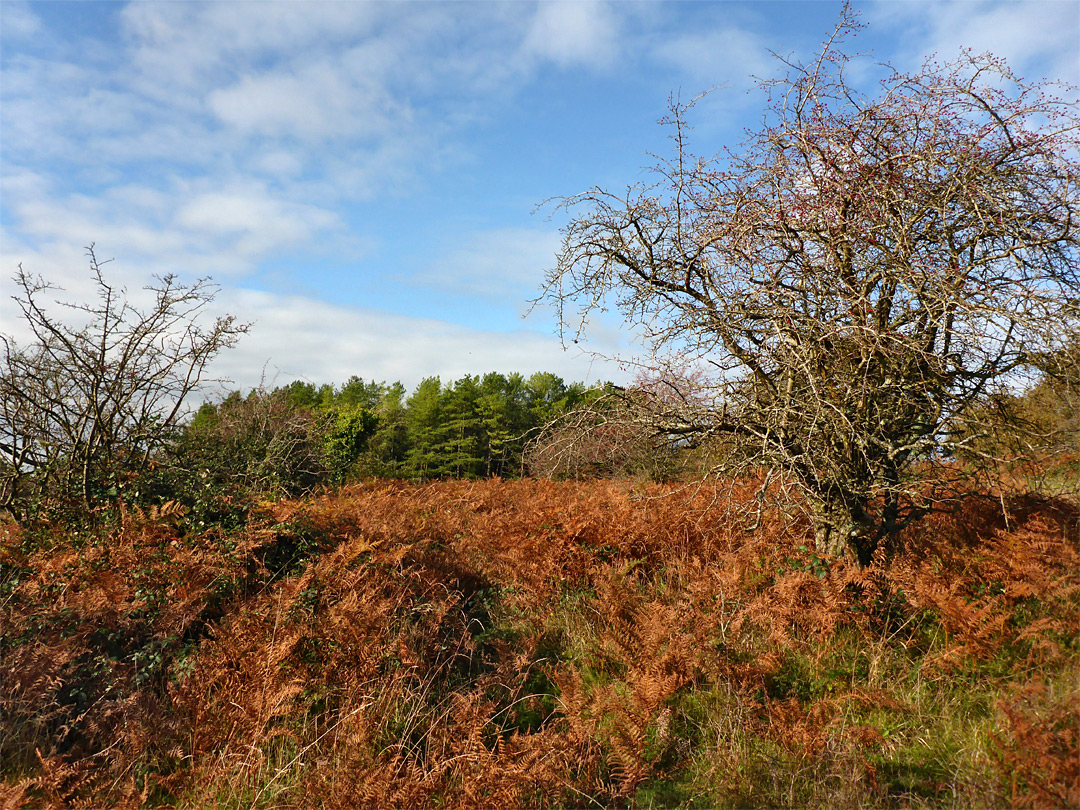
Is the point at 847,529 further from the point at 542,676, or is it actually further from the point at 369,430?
the point at 369,430

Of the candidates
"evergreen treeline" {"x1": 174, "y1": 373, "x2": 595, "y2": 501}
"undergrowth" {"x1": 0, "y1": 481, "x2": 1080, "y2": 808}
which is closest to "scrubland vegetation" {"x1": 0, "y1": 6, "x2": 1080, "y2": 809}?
"undergrowth" {"x1": 0, "y1": 481, "x2": 1080, "y2": 808}

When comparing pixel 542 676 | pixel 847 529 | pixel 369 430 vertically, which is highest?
pixel 369 430

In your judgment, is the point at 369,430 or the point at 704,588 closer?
the point at 704,588

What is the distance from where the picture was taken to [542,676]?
4820 mm

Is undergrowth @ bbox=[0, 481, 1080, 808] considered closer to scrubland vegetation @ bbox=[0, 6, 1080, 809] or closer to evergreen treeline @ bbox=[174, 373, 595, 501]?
scrubland vegetation @ bbox=[0, 6, 1080, 809]

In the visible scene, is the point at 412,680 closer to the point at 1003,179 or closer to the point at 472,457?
the point at 1003,179

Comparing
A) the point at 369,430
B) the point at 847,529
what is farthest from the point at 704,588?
the point at 369,430

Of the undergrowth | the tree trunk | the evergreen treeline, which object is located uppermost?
the evergreen treeline

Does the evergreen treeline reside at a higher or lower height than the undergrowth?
higher

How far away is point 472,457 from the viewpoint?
34156 millimetres

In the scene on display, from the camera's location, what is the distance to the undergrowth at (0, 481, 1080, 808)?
333 centimetres

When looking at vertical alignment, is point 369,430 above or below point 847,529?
above

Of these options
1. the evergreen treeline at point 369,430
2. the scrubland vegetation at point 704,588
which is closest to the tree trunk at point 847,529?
the scrubland vegetation at point 704,588

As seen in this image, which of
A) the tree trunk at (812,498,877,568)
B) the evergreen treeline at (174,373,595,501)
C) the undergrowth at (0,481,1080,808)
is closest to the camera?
the undergrowth at (0,481,1080,808)
